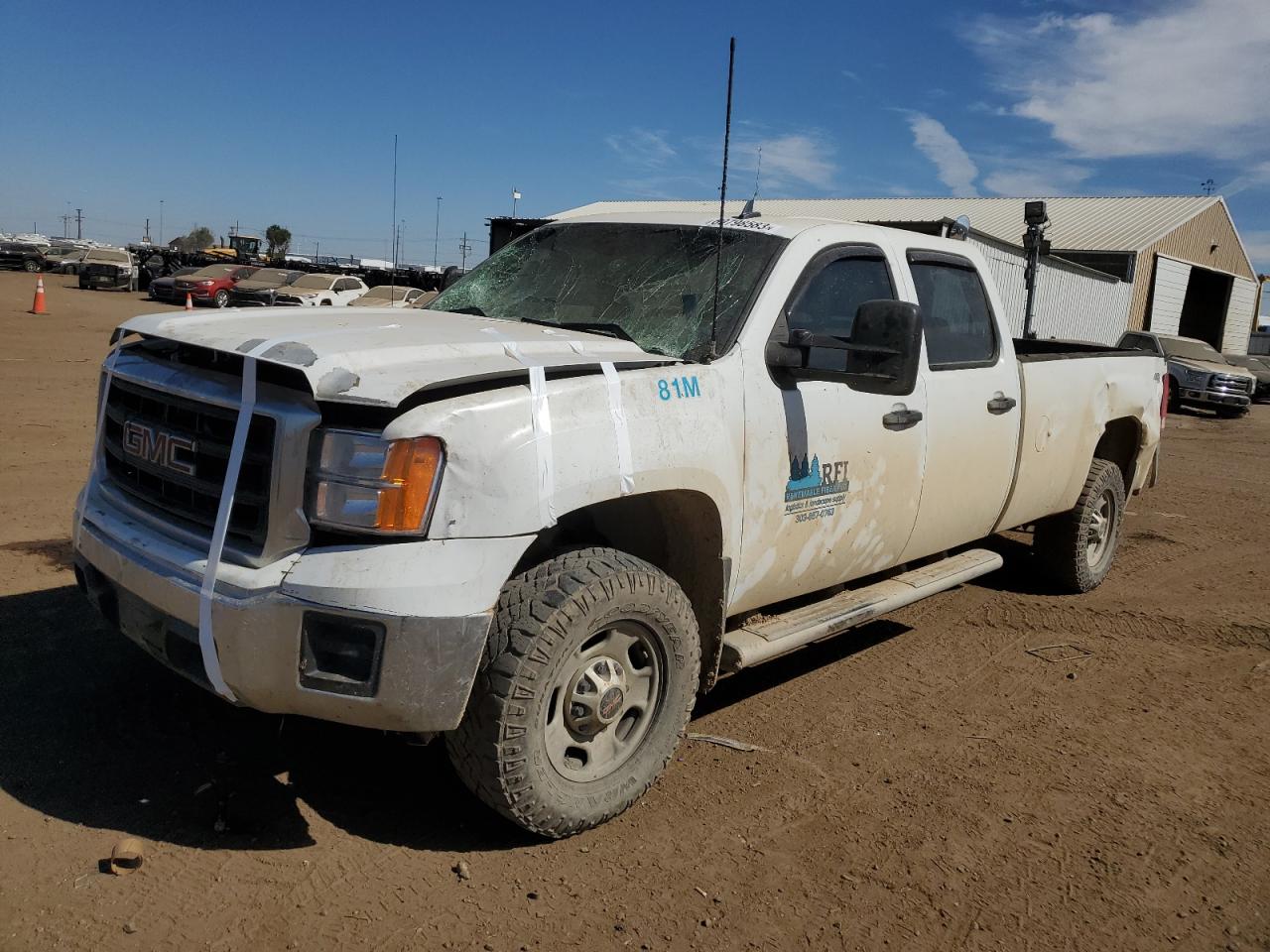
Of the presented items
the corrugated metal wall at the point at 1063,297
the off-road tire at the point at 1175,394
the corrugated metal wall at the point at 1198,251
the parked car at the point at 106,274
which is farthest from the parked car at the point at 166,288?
the corrugated metal wall at the point at 1198,251

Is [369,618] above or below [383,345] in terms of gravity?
below

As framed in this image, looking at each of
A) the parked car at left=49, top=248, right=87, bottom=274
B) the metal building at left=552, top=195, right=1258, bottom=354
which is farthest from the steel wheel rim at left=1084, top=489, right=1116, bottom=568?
the parked car at left=49, top=248, right=87, bottom=274

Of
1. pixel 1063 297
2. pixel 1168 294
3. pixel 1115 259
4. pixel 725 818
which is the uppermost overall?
pixel 1115 259

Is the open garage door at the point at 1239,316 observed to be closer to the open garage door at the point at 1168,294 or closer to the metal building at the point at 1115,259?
the metal building at the point at 1115,259

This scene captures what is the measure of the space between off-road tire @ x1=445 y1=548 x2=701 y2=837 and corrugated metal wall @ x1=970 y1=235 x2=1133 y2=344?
2272 cm

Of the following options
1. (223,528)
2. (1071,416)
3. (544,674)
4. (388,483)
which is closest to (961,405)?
(1071,416)

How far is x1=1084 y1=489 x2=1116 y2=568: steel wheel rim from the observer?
20.1 ft

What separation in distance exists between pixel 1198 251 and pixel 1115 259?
733cm

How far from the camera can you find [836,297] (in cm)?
401

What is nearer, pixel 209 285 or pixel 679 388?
pixel 679 388

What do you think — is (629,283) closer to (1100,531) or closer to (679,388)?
(679,388)

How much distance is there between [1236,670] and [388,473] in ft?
14.6

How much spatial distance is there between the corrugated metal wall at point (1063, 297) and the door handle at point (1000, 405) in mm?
20335

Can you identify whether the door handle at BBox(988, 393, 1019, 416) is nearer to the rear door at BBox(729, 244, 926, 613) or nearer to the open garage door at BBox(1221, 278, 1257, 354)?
the rear door at BBox(729, 244, 926, 613)
